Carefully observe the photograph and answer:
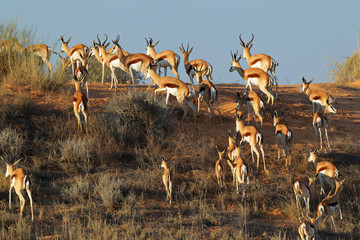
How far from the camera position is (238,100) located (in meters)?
14.0

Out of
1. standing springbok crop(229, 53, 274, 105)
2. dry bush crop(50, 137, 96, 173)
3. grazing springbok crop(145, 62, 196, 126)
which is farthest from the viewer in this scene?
standing springbok crop(229, 53, 274, 105)

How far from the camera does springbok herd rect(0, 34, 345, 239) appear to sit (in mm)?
9336

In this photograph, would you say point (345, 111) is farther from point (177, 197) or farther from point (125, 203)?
point (125, 203)

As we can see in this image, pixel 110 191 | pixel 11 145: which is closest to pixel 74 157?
pixel 11 145

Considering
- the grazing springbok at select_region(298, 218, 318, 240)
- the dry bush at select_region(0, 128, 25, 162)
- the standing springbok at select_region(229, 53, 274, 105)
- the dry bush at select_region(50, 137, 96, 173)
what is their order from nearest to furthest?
the grazing springbok at select_region(298, 218, 318, 240) < the dry bush at select_region(50, 137, 96, 173) < the dry bush at select_region(0, 128, 25, 162) < the standing springbok at select_region(229, 53, 274, 105)

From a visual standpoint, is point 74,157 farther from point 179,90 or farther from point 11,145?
point 179,90

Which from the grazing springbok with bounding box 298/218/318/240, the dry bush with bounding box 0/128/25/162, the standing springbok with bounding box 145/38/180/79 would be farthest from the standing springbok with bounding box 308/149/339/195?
the standing springbok with bounding box 145/38/180/79

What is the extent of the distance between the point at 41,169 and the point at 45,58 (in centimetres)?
712

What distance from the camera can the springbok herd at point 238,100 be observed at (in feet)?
30.6

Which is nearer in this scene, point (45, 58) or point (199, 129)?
point (199, 129)

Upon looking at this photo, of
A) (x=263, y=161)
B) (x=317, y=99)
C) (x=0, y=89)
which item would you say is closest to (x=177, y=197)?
(x=263, y=161)

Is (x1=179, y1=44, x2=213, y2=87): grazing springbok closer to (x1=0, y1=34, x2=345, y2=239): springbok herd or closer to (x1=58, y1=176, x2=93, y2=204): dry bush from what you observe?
(x1=0, y1=34, x2=345, y2=239): springbok herd

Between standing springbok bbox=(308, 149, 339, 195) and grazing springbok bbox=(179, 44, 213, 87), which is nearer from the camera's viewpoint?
standing springbok bbox=(308, 149, 339, 195)

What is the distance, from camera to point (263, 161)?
1181 cm
